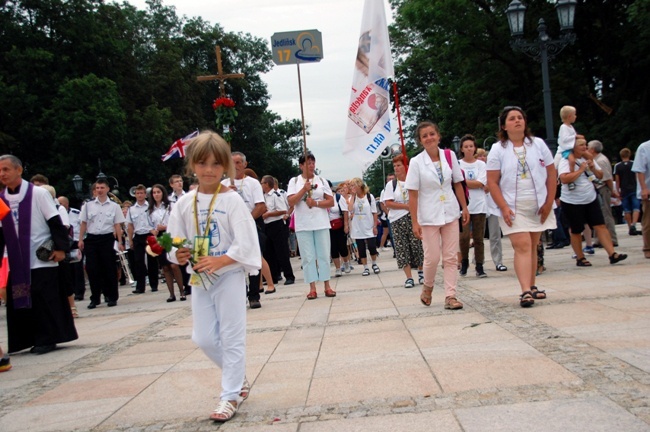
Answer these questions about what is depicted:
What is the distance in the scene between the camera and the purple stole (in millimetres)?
7258

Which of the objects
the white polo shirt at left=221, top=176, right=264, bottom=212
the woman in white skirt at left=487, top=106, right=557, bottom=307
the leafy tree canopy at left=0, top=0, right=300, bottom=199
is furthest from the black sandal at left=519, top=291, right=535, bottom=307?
the leafy tree canopy at left=0, top=0, right=300, bottom=199

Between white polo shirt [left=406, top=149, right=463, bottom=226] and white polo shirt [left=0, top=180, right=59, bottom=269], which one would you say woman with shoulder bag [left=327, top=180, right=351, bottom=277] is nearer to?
white polo shirt [left=406, top=149, right=463, bottom=226]

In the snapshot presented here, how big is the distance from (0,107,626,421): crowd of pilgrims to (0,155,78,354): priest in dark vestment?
12mm

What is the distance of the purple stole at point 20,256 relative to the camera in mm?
7258

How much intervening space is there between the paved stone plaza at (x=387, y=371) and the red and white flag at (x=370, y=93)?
8.10 feet

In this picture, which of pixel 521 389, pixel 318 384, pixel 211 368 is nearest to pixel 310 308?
pixel 211 368

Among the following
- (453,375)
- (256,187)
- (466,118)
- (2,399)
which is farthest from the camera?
(466,118)

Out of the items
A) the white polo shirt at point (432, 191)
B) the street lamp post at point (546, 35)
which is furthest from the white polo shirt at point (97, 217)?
the street lamp post at point (546, 35)

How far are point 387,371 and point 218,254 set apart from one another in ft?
4.77

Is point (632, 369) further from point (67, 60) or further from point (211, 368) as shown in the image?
point (67, 60)

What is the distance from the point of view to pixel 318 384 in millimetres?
4887

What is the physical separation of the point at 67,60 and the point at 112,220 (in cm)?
3013

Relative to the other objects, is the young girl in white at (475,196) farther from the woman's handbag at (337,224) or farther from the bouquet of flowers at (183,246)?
the bouquet of flowers at (183,246)

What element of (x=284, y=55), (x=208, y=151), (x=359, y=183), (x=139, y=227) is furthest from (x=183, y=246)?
(x=359, y=183)
